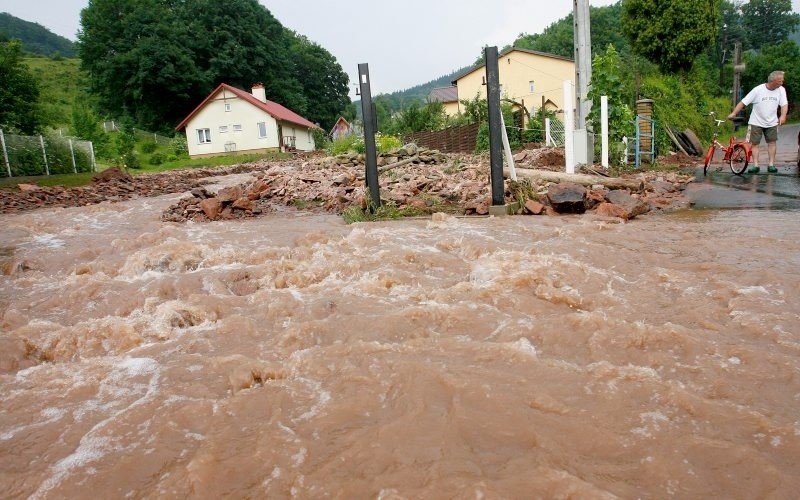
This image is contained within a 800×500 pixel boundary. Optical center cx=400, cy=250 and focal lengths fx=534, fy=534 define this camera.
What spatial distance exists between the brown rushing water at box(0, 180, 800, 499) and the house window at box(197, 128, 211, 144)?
4082 centimetres

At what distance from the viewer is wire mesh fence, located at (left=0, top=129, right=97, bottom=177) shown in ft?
59.1

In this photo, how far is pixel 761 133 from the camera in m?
9.96

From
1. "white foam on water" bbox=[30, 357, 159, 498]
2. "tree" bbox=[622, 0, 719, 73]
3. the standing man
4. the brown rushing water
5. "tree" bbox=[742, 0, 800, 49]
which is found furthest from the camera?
"tree" bbox=[742, 0, 800, 49]

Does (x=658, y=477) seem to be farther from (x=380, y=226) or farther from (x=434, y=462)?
(x=380, y=226)

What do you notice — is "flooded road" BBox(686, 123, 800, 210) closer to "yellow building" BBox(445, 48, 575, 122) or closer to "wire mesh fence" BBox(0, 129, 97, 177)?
"wire mesh fence" BBox(0, 129, 97, 177)

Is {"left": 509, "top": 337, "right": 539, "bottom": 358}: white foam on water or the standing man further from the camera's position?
the standing man

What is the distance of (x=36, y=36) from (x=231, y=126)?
10439 centimetres

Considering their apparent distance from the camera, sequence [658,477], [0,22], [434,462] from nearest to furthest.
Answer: [658,477] < [434,462] < [0,22]

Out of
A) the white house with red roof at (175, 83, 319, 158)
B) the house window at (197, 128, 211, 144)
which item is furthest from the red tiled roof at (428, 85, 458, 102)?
the house window at (197, 128, 211, 144)

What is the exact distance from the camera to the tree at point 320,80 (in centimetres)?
7475

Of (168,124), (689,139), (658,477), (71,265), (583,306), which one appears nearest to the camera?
(658,477)

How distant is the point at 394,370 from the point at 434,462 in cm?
91

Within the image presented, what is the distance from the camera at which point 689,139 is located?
18594 mm

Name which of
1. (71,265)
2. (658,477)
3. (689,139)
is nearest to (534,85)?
(689,139)
